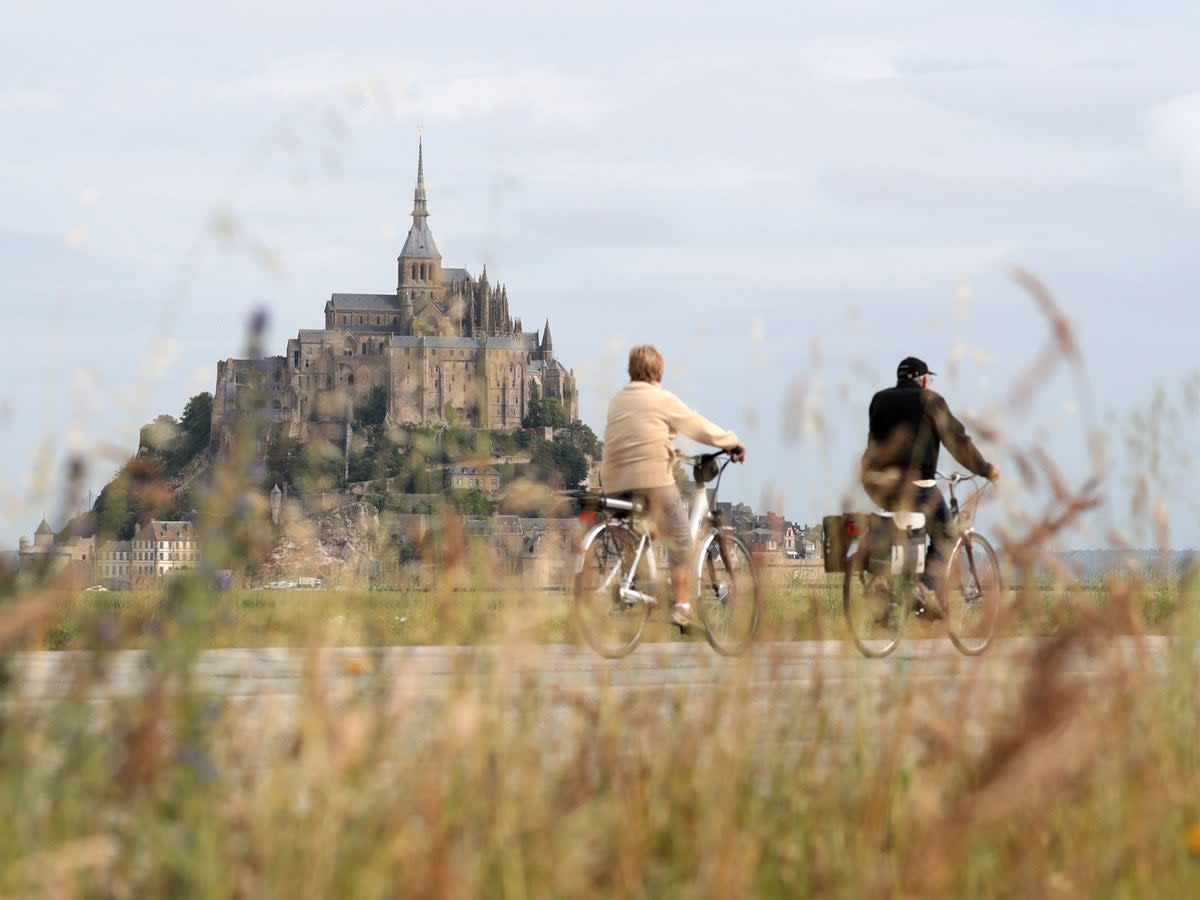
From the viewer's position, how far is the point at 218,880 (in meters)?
2.67

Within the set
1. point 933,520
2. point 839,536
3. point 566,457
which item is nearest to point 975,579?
point 933,520

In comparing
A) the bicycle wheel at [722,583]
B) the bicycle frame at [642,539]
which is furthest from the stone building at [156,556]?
the bicycle wheel at [722,583]

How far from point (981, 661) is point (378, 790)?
5.14 ft

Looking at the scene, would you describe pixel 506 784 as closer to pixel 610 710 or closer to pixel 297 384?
pixel 610 710

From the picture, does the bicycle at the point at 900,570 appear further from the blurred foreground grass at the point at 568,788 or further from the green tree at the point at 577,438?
the green tree at the point at 577,438

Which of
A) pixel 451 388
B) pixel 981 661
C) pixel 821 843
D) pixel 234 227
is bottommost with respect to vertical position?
pixel 821 843

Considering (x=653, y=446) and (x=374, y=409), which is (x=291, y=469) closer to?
(x=653, y=446)

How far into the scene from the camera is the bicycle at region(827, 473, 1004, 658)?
8.55m

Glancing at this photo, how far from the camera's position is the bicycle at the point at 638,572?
8.26 meters

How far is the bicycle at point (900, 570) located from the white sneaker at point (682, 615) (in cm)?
76

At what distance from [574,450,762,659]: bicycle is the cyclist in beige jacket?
0.39 ft

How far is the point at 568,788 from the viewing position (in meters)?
3.36

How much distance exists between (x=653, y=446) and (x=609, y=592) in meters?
0.89

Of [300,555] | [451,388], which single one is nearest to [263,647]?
[300,555]
